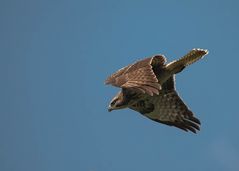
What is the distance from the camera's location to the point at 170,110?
18125 millimetres

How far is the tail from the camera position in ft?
55.5

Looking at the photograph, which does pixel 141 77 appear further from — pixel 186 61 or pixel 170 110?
pixel 170 110

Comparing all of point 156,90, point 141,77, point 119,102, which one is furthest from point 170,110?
point 156,90

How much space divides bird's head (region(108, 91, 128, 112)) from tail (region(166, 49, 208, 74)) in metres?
1.15

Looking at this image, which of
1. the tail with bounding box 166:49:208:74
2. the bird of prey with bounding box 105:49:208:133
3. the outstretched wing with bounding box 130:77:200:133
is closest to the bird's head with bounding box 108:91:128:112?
the bird of prey with bounding box 105:49:208:133

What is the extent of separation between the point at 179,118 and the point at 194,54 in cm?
180

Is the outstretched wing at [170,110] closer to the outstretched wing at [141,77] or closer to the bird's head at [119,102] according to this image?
the bird's head at [119,102]

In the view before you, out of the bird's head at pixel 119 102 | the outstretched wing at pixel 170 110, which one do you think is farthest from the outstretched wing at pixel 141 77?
the outstretched wing at pixel 170 110

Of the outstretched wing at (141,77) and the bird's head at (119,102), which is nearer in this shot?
the outstretched wing at (141,77)

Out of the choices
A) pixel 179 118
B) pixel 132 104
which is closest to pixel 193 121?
pixel 179 118

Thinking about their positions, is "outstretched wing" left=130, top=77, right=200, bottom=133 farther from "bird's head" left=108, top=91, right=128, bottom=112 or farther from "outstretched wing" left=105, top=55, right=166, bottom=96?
"outstretched wing" left=105, top=55, right=166, bottom=96

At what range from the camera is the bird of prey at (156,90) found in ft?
50.5

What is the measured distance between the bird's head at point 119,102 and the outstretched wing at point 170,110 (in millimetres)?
673

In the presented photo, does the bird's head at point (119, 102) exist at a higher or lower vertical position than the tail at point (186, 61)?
lower
